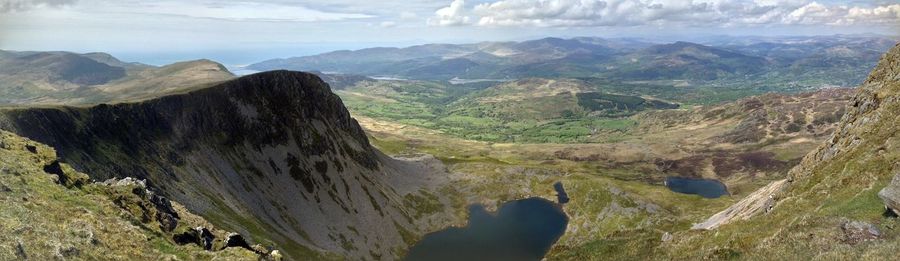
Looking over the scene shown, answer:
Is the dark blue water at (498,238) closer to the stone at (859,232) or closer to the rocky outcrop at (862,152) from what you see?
the rocky outcrop at (862,152)

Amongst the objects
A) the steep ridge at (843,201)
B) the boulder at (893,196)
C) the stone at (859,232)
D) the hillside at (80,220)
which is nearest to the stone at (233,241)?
the hillside at (80,220)

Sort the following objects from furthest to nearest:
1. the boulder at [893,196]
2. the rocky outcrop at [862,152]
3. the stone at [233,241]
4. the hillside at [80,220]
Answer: the stone at [233,241] < the rocky outcrop at [862,152] < the hillside at [80,220] < the boulder at [893,196]

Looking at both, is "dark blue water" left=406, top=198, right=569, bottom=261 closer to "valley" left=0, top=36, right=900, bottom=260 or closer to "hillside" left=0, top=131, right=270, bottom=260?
"valley" left=0, top=36, right=900, bottom=260

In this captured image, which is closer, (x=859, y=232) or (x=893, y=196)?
(x=859, y=232)

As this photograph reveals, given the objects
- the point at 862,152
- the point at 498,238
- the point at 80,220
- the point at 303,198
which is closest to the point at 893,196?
the point at 862,152

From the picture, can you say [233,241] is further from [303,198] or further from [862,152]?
[862,152]

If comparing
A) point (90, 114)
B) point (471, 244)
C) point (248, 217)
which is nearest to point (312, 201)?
point (248, 217)
